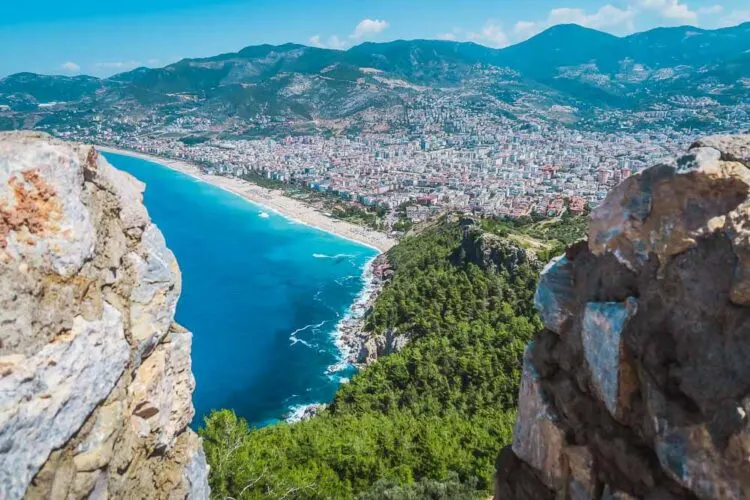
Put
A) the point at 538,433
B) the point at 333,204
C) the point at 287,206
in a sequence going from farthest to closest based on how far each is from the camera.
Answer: the point at 287,206, the point at 333,204, the point at 538,433

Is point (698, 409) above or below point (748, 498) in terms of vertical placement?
above

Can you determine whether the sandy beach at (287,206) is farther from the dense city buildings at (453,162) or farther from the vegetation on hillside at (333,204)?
the dense city buildings at (453,162)

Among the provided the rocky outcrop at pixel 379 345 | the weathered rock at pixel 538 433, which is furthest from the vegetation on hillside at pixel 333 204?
the weathered rock at pixel 538 433

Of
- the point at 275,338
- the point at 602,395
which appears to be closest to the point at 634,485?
the point at 602,395

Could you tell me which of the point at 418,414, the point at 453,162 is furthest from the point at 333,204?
the point at 418,414

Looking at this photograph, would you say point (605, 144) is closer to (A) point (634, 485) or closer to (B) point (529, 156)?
(B) point (529, 156)

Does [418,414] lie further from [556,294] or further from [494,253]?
[556,294]
